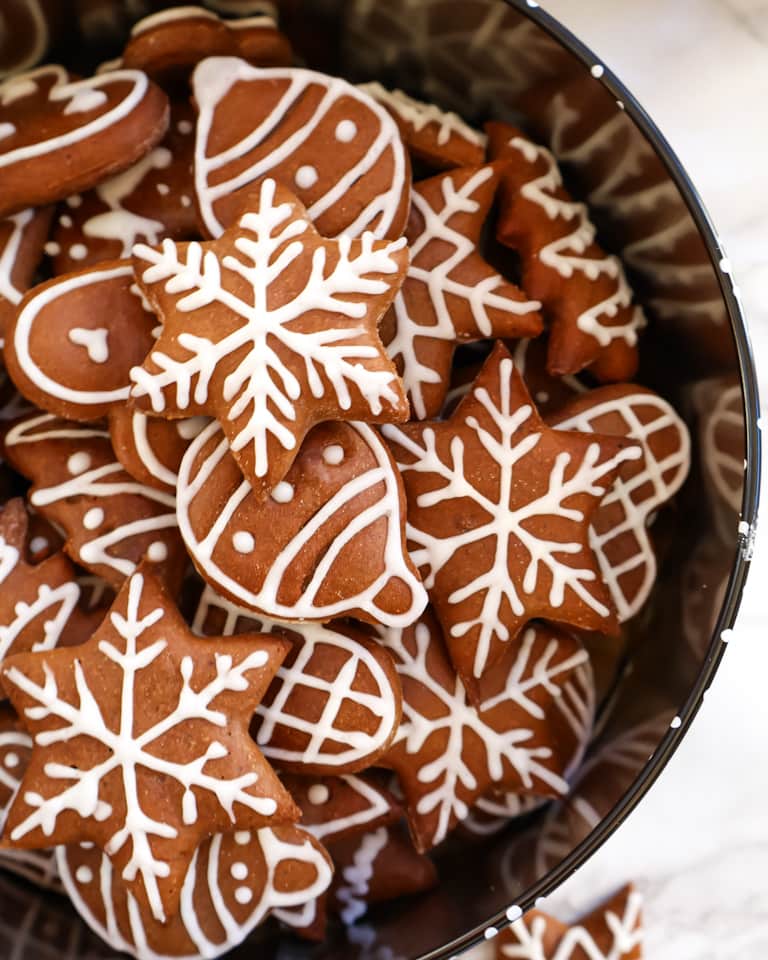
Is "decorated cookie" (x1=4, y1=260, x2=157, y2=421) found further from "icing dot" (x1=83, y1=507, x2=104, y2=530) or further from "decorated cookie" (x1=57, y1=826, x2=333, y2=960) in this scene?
"decorated cookie" (x1=57, y1=826, x2=333, y2=960)

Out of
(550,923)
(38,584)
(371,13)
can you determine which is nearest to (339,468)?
(38,584)

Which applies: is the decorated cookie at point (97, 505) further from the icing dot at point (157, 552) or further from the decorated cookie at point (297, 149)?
the decorated cookie at point (297, 149)

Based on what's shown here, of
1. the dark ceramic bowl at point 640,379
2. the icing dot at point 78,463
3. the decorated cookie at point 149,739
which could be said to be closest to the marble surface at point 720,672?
Result: the dark ceramic bowl at point 640,379

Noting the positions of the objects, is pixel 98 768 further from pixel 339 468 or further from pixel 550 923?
pixel 550 923

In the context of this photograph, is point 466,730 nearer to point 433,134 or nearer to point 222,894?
point 222,894

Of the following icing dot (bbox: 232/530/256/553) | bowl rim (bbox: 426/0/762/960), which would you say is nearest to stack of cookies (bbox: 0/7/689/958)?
icing dot (bbox: 232/530/256/553)

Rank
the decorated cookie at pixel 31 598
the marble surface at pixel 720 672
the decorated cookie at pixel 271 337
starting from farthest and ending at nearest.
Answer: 1. the marble surface at pixel 720 672
2. the decorated cookie at pixel 31 598
3. the decorated cookie at pixel 271 337

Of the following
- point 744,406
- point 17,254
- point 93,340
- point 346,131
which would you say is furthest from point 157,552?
point 744,406
